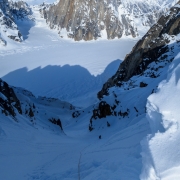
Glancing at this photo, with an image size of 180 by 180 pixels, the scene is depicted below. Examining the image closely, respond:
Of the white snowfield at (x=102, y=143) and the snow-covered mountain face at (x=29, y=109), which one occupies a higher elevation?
the white snowfield at (x=102, y=143)

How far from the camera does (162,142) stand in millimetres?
4340

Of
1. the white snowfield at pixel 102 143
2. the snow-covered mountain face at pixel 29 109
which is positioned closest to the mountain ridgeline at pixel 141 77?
the white snowfield at pixel 102 143

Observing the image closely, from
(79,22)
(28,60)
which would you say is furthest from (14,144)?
(79,22)

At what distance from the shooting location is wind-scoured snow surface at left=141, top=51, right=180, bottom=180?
13.0 ft

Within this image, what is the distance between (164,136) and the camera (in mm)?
4387

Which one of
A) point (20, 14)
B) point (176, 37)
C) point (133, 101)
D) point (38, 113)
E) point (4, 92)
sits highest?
point (176, 37)

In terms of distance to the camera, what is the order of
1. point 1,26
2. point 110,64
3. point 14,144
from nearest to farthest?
point 14,144, point 110,64, point 1,26

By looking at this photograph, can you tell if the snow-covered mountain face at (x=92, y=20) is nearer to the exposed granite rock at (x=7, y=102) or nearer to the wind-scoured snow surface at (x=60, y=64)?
the wind-scoured snow surface at (x=60, y=64)

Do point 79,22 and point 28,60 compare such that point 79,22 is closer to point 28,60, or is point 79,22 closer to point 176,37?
point 28,60

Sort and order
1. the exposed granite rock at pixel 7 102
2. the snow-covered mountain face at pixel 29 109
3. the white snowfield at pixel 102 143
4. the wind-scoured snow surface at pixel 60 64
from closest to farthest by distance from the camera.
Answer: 1. the white snowfield at pixel 102 143
2. the exposed granite rock at pixel 7 102
3. the snow-covered mountain face at pixel 29 109
4. the wind-scoured snow surface at pixel 60 64

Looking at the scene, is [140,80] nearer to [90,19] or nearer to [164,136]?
[164,136]

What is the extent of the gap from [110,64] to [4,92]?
2987 cm

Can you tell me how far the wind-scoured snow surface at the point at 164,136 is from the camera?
397 centimetres

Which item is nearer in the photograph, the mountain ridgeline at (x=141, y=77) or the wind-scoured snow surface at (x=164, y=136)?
the wind-scoured snow surface at (x=164, y=136)
